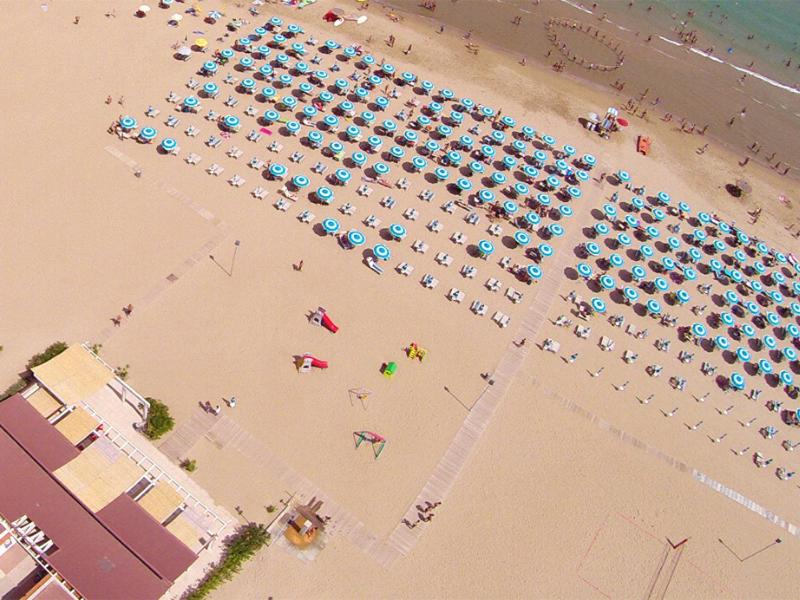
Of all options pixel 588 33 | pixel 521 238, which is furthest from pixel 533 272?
pixel 588 33

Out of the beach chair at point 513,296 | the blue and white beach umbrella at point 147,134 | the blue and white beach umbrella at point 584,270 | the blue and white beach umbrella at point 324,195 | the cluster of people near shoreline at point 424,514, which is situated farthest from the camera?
the blue and white beach umbrella at point 584,270

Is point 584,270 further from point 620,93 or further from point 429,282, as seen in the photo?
point 620,93

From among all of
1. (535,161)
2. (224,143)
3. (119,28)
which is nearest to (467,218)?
(535,161)

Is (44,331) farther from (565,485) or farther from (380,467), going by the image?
(565,485)

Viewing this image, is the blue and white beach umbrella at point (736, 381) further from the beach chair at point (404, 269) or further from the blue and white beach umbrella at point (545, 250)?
the beach chair at point (404, 269)

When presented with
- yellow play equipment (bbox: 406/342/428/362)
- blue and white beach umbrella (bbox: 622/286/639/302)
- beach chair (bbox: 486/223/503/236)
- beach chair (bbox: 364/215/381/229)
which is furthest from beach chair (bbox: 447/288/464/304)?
blue and white beach umbrella (bbox: 622/286/639/302)

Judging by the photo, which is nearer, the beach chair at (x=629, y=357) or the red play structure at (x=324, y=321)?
Result: the red play structure at (x=324, y=321)

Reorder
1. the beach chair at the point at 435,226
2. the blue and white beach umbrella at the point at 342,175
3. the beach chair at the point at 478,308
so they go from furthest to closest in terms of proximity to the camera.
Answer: the blue and white beach umbrella at the point at 342,175, the beach chair at the point at 435,226, the beach chair at the point at 478,308

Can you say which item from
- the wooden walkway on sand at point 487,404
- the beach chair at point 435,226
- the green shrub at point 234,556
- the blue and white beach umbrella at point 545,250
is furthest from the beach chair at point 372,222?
the green shrub at point 234,556
